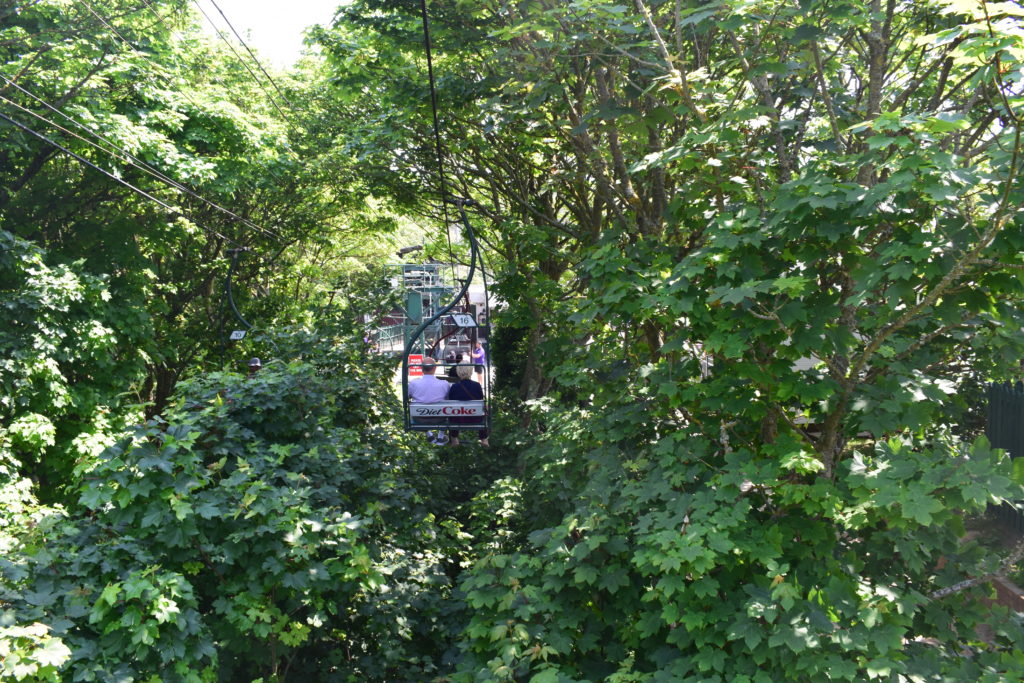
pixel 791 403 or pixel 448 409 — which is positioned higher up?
pixel 791 403

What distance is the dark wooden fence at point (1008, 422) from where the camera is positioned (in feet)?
28.1

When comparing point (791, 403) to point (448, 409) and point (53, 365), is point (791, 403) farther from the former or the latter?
point (53, 365)

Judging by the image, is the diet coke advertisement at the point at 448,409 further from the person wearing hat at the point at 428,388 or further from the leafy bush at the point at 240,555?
the leafy bush at the point at 240,555

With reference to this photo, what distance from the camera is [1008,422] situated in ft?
29.1

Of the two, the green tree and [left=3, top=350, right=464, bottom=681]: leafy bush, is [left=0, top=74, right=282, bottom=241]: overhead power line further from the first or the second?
the green tree

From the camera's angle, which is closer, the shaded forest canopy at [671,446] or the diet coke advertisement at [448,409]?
the shaded forest canopy at [671,446]

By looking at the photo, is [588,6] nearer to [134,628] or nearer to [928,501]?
[928,501]

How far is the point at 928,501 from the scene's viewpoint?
388 cm

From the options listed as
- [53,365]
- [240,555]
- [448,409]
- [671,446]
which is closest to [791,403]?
[671,446]

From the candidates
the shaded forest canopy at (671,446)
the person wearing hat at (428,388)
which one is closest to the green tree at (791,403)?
the shaded forest canopy at (671,446)

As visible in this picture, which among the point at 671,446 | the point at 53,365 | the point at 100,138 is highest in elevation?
the point at 100,138

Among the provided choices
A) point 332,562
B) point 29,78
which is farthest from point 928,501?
point 29,78

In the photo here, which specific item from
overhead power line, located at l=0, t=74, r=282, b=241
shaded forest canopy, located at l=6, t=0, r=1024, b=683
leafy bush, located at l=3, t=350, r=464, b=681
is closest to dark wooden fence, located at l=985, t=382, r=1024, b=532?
Result: shaded forest canopy, located at l=6, t=0, r=1024, b=683

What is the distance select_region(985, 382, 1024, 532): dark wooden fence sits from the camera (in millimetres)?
8578
